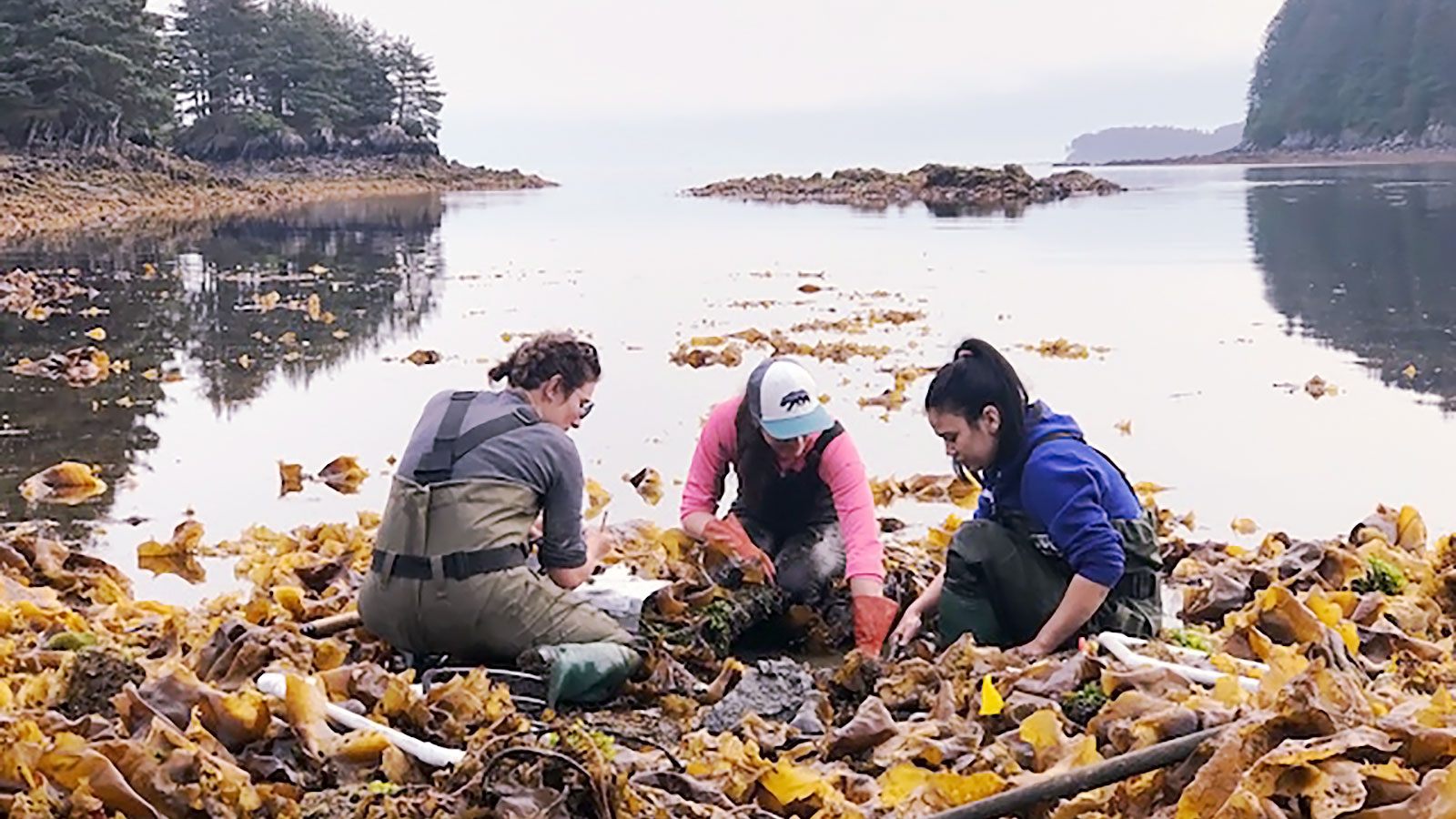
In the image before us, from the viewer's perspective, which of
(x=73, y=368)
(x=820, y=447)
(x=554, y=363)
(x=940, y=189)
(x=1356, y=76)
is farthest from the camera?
(x=1356, y=76)

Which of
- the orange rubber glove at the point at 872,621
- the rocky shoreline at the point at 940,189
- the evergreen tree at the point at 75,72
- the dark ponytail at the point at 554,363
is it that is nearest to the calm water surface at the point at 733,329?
the dark ponytail at the point at 554,363

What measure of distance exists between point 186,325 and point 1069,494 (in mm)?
11522

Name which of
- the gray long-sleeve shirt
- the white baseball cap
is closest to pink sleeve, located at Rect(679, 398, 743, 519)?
the white baseball cap

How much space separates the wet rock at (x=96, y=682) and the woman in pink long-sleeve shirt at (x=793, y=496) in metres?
1.89

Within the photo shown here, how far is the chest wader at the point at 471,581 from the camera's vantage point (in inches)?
147

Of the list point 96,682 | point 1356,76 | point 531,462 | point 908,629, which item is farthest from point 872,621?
point 1356,76

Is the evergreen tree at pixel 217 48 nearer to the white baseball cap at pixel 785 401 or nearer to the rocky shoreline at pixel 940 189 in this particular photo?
the rocky shoreline at pixel 940 189

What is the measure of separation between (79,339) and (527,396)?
956cm

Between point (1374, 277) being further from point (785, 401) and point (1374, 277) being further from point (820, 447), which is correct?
point (785, 401)

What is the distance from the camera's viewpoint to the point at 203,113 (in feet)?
233

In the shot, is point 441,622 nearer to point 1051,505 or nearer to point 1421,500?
point 1051,505

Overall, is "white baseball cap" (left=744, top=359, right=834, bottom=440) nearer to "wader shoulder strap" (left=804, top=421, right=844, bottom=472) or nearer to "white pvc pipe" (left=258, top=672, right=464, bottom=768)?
"wader shoulder strap" (left=804, top=421, right=844, bottom=472)

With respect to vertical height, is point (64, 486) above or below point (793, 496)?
below

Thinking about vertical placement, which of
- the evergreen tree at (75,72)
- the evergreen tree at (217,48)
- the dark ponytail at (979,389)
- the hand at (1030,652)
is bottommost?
the hand at (1030,652)
